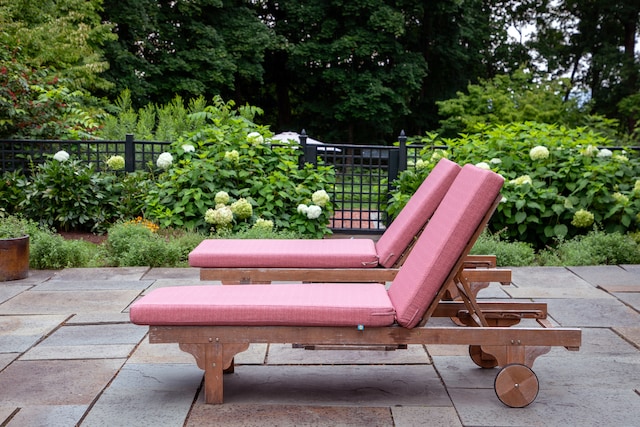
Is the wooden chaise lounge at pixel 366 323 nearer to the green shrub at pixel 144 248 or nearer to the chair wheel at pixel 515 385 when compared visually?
the chair wheel at pixel 515 385

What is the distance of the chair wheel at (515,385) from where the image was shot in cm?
369

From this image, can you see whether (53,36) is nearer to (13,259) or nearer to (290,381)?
(13,259)

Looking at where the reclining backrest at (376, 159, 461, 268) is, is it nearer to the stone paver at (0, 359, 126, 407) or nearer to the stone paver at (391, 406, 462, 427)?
the stone paver at (391, 406, 462, 427)

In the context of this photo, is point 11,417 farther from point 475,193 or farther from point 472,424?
point 475,193

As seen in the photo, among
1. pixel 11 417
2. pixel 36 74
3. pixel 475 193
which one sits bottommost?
pixel 11 417

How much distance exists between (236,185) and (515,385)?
256 inches

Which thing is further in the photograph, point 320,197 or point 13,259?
point 320,197

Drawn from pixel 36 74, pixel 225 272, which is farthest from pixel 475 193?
pixel 36 74

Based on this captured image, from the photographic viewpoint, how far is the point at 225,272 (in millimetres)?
5320

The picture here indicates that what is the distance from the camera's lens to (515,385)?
12.2ft

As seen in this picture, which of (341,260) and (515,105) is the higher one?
(515,105)

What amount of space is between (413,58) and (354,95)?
301 cm

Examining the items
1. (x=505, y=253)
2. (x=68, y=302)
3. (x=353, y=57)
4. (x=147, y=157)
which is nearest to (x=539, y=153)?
(x=505, y=253)

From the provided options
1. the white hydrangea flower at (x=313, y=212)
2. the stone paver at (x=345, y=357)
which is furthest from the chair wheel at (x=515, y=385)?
the white hydrangea flower at (x=313, y=212)
